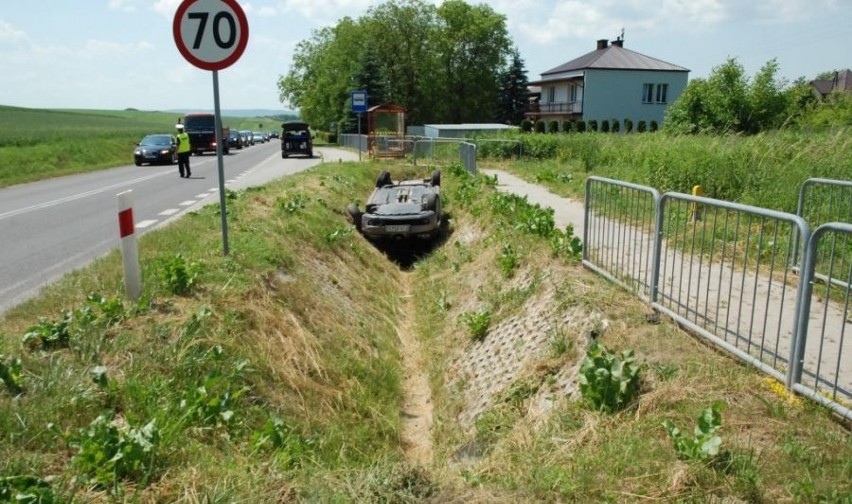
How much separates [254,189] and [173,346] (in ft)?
31.3

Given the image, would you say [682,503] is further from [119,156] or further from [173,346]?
[119,156]

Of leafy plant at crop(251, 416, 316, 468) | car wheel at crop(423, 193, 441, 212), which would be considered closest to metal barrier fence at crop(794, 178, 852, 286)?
leafy plant at crop(251, 416, 316, 468)

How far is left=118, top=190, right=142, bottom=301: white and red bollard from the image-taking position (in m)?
5.37

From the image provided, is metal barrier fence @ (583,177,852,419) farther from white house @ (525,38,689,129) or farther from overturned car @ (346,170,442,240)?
white house @ (525,38,689,129)

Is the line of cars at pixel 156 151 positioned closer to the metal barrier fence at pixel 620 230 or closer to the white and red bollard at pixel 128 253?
the white and red bollard at pixel 128 253

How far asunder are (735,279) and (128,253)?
5861 mm

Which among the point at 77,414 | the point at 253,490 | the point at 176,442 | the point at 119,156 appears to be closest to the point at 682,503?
the point at 253,490

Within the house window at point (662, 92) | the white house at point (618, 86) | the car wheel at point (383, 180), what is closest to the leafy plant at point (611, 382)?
the car wheel at point (383, 180)

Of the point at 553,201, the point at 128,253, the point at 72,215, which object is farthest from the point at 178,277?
the point at 553,201

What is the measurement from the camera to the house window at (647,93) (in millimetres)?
61969

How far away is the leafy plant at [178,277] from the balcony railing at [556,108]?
59.8 meters

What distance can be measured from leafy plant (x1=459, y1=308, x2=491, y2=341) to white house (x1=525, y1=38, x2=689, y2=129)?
56.2 meters

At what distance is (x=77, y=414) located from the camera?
11.9 ft

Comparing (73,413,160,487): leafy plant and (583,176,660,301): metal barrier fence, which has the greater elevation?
(583,176,660,301): metal barrier fence
